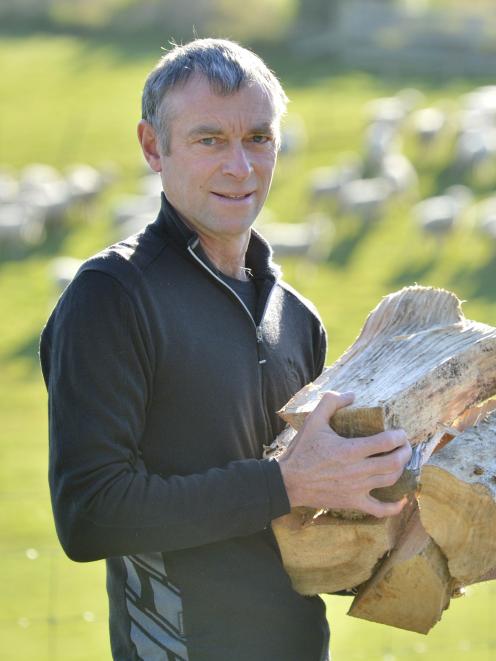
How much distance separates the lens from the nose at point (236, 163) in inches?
104

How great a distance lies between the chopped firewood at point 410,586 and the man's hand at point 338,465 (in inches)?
4.3

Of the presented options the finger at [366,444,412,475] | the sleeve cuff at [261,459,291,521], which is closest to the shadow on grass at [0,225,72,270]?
the sleeve cuff at [261,459,291,521]

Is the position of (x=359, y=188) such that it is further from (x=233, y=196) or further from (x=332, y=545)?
(x=332, y=545)

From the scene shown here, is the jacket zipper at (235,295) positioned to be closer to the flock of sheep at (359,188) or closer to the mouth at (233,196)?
the mouth at (233,196)

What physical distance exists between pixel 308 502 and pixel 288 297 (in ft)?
2.40

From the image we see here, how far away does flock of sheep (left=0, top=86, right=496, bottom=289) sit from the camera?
68.3 ft

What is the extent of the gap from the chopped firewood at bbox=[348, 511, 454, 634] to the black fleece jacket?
235 mm

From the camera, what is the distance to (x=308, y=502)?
2420 mm

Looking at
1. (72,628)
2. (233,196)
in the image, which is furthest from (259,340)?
(72,628)

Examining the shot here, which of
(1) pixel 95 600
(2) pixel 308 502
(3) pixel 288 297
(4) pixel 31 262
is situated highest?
(3) pixel 288 297

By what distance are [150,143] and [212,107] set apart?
0.24 meters

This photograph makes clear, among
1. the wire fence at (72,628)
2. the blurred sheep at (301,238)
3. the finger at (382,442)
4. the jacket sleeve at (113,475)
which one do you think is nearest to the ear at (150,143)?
the jacket sleeve at (113,475)

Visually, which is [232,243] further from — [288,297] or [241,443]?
[241,443]

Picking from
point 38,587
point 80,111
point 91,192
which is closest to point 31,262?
point 91,192
